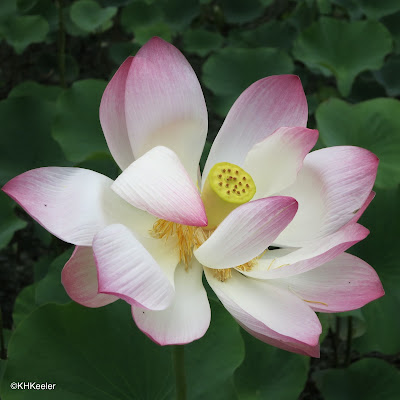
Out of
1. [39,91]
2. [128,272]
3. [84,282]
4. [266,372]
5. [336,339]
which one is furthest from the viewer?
[39,91]

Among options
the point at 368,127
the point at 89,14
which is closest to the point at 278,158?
the point at 368,127

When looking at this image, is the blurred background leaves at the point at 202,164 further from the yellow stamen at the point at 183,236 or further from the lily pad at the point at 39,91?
the yellow stamen at the point at 183,236

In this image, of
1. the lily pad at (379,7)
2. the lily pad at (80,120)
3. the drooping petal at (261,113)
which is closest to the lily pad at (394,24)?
the lily pad at (379,7)

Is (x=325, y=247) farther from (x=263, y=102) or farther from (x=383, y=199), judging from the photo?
(x=383, y=199)

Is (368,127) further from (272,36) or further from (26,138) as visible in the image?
(272,36)

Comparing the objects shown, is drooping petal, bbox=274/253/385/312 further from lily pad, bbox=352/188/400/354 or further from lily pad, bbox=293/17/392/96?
lily pad, bbox=293/17/392/96
